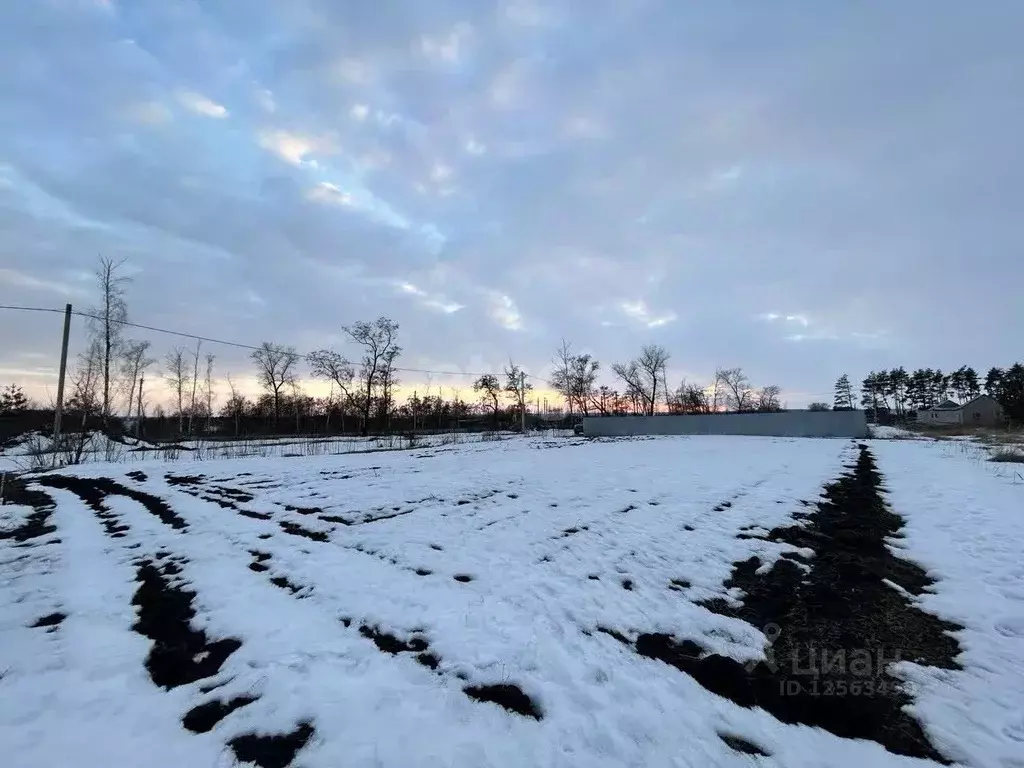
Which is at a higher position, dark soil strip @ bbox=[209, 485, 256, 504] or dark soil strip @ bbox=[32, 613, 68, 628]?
dark soil strip @ bbox=[32, 613, 68, 628]

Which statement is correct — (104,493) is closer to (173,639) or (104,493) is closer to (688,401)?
(173,639)

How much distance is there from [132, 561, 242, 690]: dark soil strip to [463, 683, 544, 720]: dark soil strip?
1726mm

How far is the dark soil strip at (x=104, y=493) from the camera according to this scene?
7582 millimetres

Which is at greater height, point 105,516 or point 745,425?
point 745,425

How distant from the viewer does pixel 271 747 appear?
222cm

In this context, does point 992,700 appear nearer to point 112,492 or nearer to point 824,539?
point 824,539

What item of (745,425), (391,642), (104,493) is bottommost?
(104,493)

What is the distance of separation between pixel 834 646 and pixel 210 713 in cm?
398

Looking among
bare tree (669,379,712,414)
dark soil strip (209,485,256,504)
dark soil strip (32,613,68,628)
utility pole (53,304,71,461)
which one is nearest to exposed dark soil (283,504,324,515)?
dark soil strip (209,485,256,504)

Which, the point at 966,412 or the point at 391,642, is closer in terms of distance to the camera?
the point at 391,642

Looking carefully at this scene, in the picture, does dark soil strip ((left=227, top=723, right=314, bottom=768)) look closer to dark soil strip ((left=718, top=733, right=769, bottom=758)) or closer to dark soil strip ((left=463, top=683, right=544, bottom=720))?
dark soil strip ((left=463, top=683, right=544, bottom=720))

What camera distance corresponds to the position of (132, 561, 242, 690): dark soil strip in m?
2.94

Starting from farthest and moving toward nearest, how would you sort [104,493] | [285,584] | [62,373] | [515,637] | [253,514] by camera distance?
[62,373]
[104,493]
[253,514]
[285,584]
[515,637]

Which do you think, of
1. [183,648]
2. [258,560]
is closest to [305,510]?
[258,560]
